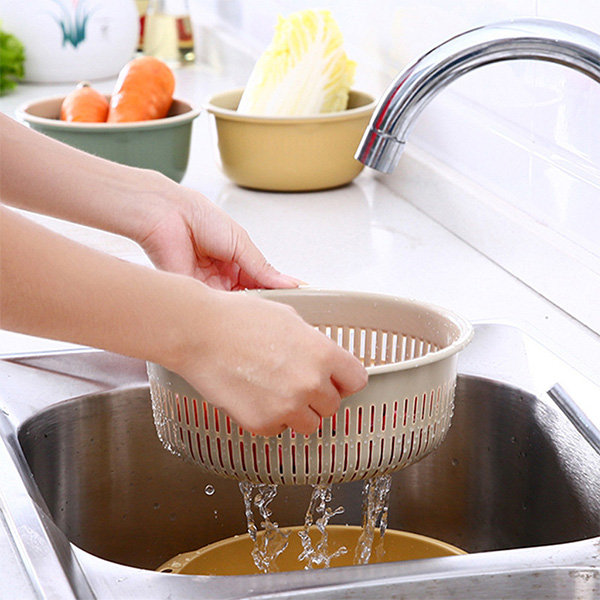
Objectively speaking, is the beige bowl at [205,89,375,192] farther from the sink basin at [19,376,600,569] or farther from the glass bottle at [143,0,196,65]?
the glass bottle at [143,0,196,65]

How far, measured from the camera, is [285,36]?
1648 mm

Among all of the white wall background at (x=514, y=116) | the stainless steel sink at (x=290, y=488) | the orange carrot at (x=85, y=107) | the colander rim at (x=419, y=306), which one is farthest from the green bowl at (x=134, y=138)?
the colander rim at (x=419, y=306)

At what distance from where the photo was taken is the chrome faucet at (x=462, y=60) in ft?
2.63

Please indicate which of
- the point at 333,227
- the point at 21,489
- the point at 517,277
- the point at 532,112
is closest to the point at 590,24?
the point at 532,112

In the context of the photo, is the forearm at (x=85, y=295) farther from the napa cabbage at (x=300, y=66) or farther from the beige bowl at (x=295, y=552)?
the napa cabbage at (x=300, y=66)

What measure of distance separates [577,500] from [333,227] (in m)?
0.63

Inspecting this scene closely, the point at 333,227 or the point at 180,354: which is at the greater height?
the point at 180,354

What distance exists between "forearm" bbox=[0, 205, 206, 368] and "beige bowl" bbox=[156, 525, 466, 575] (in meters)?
0.38

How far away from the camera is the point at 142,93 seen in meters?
1.72

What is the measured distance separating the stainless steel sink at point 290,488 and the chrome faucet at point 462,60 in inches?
12.5

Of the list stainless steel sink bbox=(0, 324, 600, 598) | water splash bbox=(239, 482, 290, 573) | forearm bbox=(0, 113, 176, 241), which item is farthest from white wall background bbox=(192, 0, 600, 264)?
water splash bbox=(239, 482, 290, 573)

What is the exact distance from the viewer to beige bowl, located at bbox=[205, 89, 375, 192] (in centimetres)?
161

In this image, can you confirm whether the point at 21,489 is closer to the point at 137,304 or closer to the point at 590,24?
the point at 137,304

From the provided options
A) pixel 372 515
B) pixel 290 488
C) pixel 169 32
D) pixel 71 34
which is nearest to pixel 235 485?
pixel 290 488
